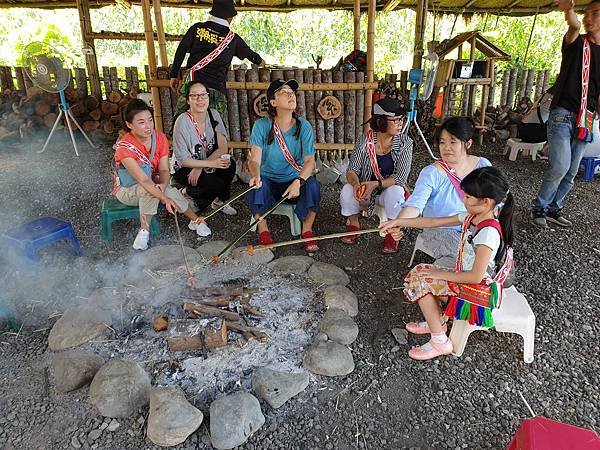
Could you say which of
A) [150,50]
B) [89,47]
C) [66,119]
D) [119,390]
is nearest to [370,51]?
[150,50]

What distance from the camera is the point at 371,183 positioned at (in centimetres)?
366

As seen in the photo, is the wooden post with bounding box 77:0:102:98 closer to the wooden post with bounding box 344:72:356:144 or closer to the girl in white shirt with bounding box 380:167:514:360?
the wooden post with bounding box 344:72:356:144

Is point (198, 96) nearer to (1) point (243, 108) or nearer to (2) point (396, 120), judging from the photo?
(2) point (396, 120)

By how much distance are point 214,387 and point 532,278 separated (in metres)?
2.53

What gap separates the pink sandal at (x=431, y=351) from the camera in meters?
2.58

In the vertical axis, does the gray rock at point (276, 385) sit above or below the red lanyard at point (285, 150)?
below

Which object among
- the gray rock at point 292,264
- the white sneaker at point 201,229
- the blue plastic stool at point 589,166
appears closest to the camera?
the gray rock at point 292,264

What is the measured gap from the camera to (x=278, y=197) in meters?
3.95

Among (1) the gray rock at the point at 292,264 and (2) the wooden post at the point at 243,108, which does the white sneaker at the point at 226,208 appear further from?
(2) the wooden post at the point at 243,108

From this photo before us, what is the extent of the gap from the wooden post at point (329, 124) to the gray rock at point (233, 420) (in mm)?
4475

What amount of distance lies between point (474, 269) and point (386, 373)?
2.48 ft

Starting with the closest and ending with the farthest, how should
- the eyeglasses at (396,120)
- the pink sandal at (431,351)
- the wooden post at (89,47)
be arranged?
the pink sandal at (431,351) < the eyeglasses at (396,120) < the wooden post at (89,47)

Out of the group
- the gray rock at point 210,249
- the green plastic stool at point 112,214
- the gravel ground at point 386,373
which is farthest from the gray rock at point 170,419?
A: the green plastic stool at point 112,214

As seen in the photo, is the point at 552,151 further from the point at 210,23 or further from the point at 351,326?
the point at 210,23
